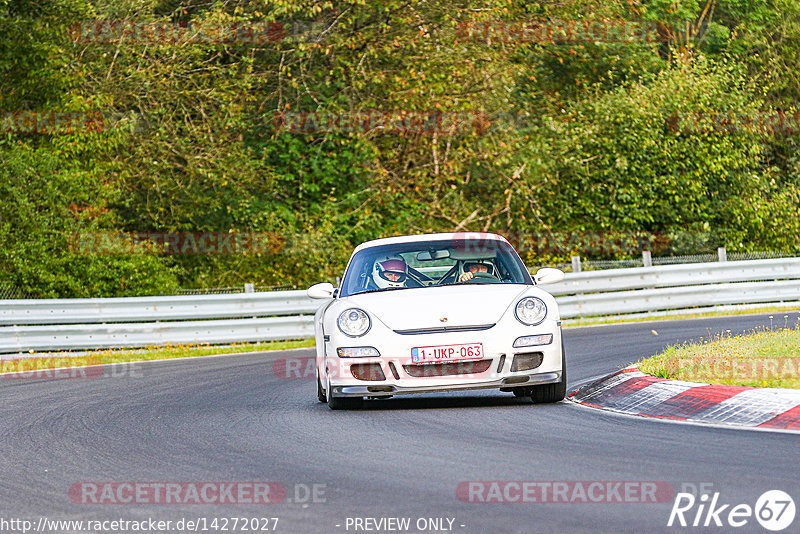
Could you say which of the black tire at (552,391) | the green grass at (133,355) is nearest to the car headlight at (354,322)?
the black tire at (552,391)

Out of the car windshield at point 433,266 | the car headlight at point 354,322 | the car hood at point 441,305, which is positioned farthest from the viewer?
the car windshield at point 433,266

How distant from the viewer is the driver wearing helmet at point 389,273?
1034 cm

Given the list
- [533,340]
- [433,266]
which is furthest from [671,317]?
[533,340]

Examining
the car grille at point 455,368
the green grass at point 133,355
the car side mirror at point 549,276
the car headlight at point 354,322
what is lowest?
the green grass at point 133,355

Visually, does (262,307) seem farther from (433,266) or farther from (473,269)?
(473,269)

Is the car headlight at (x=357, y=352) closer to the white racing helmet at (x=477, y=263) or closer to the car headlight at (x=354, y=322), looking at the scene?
the car headlight at (x=354, y=322)

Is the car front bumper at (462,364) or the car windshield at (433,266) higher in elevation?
the car windshield at (433,266)

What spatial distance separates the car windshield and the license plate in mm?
1049

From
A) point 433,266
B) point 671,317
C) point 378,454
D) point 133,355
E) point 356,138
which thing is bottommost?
point 671,317

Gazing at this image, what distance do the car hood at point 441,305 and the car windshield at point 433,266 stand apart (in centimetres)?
42

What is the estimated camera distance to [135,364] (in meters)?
17.6

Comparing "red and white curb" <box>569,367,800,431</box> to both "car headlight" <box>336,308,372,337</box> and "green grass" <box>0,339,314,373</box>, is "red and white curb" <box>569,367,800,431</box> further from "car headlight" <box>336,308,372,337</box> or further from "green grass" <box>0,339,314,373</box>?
"green grass" <box>0,339,314,373</box>

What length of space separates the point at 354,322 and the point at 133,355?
10.3 metres

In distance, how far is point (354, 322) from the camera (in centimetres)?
→ 945
